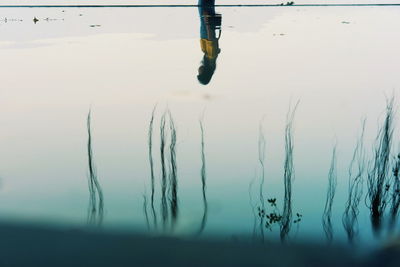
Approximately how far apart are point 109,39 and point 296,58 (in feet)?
14.3

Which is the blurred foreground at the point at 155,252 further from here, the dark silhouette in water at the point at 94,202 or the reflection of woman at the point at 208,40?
the reflection of woman at the point at 208,40

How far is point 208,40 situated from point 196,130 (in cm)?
636

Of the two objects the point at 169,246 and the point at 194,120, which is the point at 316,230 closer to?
the point at 169,246

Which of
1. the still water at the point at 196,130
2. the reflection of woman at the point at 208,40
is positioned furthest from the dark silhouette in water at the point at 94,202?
the reflection of woman at the point at 208,40

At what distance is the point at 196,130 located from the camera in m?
5.41

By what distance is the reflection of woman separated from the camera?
27.3ft

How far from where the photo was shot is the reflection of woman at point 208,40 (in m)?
8.31

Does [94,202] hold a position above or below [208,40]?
below

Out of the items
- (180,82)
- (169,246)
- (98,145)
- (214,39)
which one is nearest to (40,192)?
(98,145)

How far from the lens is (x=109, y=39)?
1190 centimetres

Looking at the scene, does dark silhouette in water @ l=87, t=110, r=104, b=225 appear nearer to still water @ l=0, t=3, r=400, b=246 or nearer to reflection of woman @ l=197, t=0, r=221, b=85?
still water @ l=0, t=3, r=400, b=246

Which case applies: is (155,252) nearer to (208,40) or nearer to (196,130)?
(196,130)

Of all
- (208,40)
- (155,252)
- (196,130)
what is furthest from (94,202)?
(208,40)

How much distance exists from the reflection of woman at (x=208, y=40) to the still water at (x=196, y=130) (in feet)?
0.26
